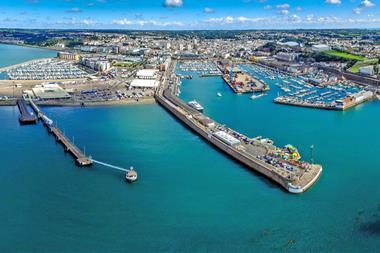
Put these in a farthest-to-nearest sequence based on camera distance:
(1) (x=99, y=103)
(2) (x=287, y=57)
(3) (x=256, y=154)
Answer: (2) (x=287, y=57), (1) (x=99, y=103), (3) (x=256, y=154)

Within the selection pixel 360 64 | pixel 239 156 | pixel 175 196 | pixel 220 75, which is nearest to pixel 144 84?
pixel 220 75

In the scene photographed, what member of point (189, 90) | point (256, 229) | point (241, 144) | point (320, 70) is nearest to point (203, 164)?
point (241, 144)

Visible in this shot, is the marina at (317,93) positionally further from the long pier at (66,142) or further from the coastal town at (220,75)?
the long pier at (66,142)

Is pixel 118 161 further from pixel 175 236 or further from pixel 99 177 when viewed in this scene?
pixel 175 236

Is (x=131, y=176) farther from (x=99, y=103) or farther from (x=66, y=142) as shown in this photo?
(x=99, y=103)

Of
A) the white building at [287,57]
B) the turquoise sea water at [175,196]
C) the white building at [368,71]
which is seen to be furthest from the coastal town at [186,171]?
the white building at [287,57]

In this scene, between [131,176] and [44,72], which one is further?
[44,72]

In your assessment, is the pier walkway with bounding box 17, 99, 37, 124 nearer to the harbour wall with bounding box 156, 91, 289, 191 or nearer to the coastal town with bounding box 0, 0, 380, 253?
the coastal town with bounding box 0, 0, 380, 253
